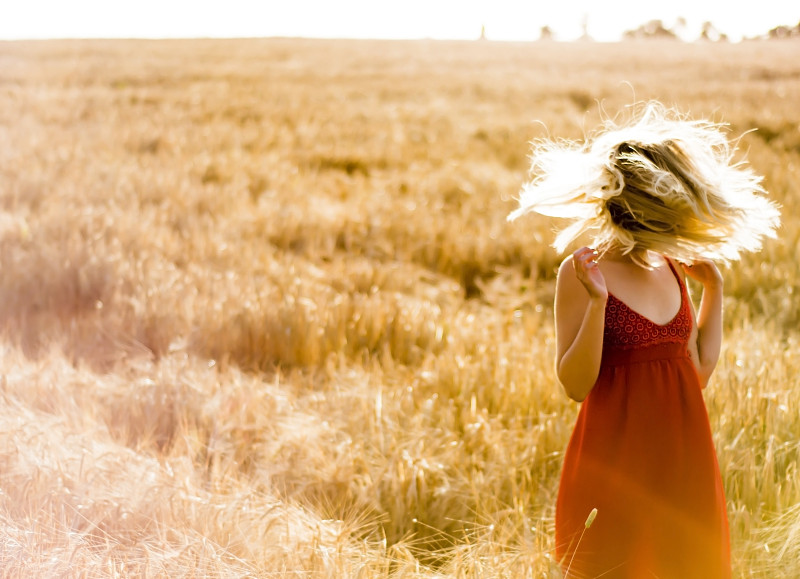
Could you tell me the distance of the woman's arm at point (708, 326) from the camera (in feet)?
6.41

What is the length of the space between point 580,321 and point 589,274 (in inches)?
5.8

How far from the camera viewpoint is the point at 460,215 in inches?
259

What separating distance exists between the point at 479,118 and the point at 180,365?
9.25 meters

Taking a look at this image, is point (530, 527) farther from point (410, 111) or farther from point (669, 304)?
point (410, 111)

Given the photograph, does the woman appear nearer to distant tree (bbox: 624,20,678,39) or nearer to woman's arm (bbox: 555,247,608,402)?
woman's arm (bbox: 555,247,608,402)

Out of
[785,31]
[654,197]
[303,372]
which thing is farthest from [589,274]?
[785,31]

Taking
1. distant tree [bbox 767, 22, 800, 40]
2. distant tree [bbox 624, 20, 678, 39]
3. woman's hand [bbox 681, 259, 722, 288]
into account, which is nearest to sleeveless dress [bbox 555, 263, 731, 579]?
woman's hand [bbox 681, 259, 722, 288]

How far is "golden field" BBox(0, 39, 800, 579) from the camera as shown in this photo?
209 cm

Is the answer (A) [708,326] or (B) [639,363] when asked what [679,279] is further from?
(B) [639,363]

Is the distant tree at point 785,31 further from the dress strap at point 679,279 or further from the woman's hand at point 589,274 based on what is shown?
the woman's hand at point 589,274

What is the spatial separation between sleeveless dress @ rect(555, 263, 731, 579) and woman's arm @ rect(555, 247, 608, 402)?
0.22 feet

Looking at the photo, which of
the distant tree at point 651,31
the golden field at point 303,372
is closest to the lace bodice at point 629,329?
the golden field at point 303,372

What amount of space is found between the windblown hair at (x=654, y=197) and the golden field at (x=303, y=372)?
0.86 metres

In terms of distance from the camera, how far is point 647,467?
68.4 inches
